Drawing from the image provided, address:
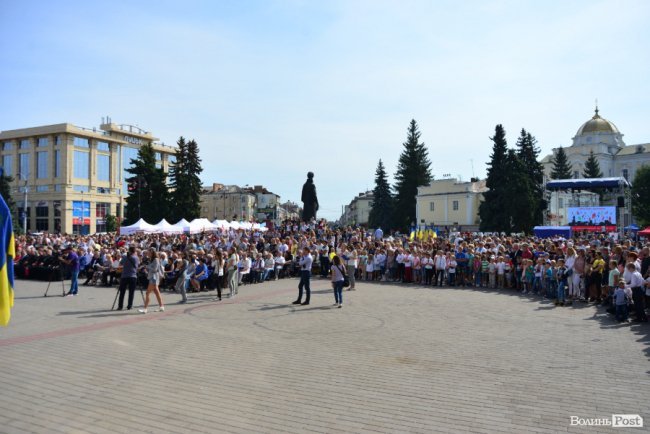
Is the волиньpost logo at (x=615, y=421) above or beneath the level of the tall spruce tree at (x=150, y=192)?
beneath

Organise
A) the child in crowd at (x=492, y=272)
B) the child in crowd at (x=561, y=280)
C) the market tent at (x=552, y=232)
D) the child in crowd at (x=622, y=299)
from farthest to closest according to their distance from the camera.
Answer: the market tent at (x=552, y=232), the child in crowd at (x=492, y=272), the child in crowd at (x=561, y=280), the child in crowd at (x=622, y=299)

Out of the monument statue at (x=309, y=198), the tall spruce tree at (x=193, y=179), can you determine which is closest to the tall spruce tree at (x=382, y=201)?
the tall spruce tree at (x=193, y=179)

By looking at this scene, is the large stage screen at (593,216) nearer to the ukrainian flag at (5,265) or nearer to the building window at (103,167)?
the ukrainian flag at (5,265)

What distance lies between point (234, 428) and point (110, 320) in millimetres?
8072

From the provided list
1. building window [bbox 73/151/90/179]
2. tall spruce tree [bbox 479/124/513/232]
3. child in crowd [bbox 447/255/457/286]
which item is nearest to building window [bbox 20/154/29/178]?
building window [bbox 73/151/90/179]

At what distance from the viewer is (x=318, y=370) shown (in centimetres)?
799

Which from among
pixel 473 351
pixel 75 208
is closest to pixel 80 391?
pixel 473 351

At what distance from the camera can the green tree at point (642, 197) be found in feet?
231

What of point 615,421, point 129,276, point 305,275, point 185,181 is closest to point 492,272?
point 305,275

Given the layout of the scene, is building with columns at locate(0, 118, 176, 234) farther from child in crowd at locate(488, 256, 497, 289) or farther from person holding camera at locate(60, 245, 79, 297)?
child in crowd at locate(488, 256, 497, 289)

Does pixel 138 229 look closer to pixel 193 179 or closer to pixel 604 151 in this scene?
pixel 193 179

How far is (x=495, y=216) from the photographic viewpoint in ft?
169

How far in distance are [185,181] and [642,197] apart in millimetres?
69139

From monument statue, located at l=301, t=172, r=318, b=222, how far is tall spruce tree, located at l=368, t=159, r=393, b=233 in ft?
140
